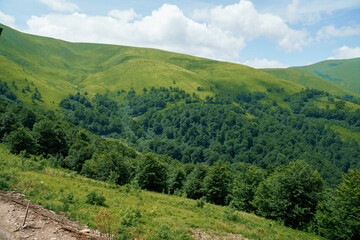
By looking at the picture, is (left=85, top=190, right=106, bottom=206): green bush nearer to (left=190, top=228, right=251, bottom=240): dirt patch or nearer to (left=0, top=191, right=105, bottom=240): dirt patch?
(left=0, top=191, right=105, bottom=240): dirt patch

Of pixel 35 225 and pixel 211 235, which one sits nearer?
pixel 35 225

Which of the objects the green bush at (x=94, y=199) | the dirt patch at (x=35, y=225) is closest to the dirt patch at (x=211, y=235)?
the dirt patch at (x=35, y=225)

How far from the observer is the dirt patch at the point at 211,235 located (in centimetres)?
1668

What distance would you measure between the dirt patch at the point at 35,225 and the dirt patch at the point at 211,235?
25.7 feet

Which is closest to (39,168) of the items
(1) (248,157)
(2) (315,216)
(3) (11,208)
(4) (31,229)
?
(3) (11,208)

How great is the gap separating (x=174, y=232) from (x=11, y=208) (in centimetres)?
1131

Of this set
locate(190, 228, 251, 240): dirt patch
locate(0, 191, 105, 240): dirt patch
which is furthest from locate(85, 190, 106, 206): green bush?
locate(190, 228, 251, 240): dirt patch

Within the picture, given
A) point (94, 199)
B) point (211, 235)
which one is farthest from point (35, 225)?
point (211, 235)

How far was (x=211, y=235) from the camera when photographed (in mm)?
17375

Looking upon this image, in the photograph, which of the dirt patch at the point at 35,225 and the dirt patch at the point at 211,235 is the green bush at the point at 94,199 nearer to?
the dirt patch at the point at 35,225

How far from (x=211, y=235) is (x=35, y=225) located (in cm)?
1293

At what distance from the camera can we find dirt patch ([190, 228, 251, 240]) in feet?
54.7

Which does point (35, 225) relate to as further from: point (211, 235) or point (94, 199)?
point (211, 235)

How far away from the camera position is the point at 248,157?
19488 cm
